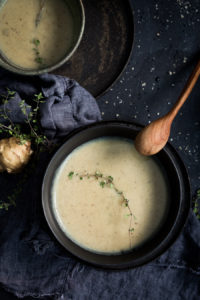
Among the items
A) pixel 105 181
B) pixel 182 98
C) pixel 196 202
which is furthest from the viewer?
pixel 196 202

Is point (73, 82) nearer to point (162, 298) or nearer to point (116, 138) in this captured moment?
point (116, 138)

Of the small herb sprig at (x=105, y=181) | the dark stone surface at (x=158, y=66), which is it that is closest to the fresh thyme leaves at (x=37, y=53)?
the dark stone surface at (x=158, y=66)

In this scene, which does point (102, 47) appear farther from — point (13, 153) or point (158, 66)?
point (13, 153)

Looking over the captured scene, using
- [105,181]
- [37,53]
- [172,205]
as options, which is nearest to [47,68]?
[37,53]

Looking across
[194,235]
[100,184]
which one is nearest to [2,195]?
[100,184]

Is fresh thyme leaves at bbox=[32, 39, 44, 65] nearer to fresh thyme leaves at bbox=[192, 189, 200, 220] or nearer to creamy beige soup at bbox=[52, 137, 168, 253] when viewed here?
creamy beige soup at bbox=[52, 137, 168, 253]

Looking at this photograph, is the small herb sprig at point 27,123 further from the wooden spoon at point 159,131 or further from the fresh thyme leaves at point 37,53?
the wooden spoon at point 159,131
